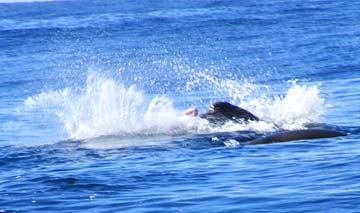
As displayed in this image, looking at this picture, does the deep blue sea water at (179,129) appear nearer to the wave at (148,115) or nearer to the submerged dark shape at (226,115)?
the wave at (148,115)

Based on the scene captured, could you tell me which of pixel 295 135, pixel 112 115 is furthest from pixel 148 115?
pixel 295 135

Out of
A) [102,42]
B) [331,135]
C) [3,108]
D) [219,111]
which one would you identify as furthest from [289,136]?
[102,42]

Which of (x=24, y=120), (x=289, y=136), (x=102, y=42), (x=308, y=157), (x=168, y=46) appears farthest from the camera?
(x=102, y=42)

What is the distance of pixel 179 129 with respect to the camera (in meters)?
22.0

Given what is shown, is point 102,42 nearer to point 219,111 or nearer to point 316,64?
point 316,64

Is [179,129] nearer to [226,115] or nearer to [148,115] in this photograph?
[226,115]

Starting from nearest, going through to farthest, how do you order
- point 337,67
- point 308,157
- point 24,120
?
point 308,157, point 24,120, point 337,67

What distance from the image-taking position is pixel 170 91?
3403 cm

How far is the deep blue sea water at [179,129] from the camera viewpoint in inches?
609

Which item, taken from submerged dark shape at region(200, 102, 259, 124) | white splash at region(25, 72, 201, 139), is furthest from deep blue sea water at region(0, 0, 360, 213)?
submerged dark shape at region(200, 102, 259, 124)

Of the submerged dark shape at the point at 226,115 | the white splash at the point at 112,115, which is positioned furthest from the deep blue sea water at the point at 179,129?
the submerged dark shape at the point at 226,115

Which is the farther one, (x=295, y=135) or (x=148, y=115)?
(x=148, y=115)

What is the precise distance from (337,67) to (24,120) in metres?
12.3

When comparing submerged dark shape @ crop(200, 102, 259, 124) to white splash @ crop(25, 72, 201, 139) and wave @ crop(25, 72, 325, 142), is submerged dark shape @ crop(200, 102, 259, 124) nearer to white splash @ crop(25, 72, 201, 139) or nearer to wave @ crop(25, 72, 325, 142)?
wave @ crop(25, 72, 325, 142)
